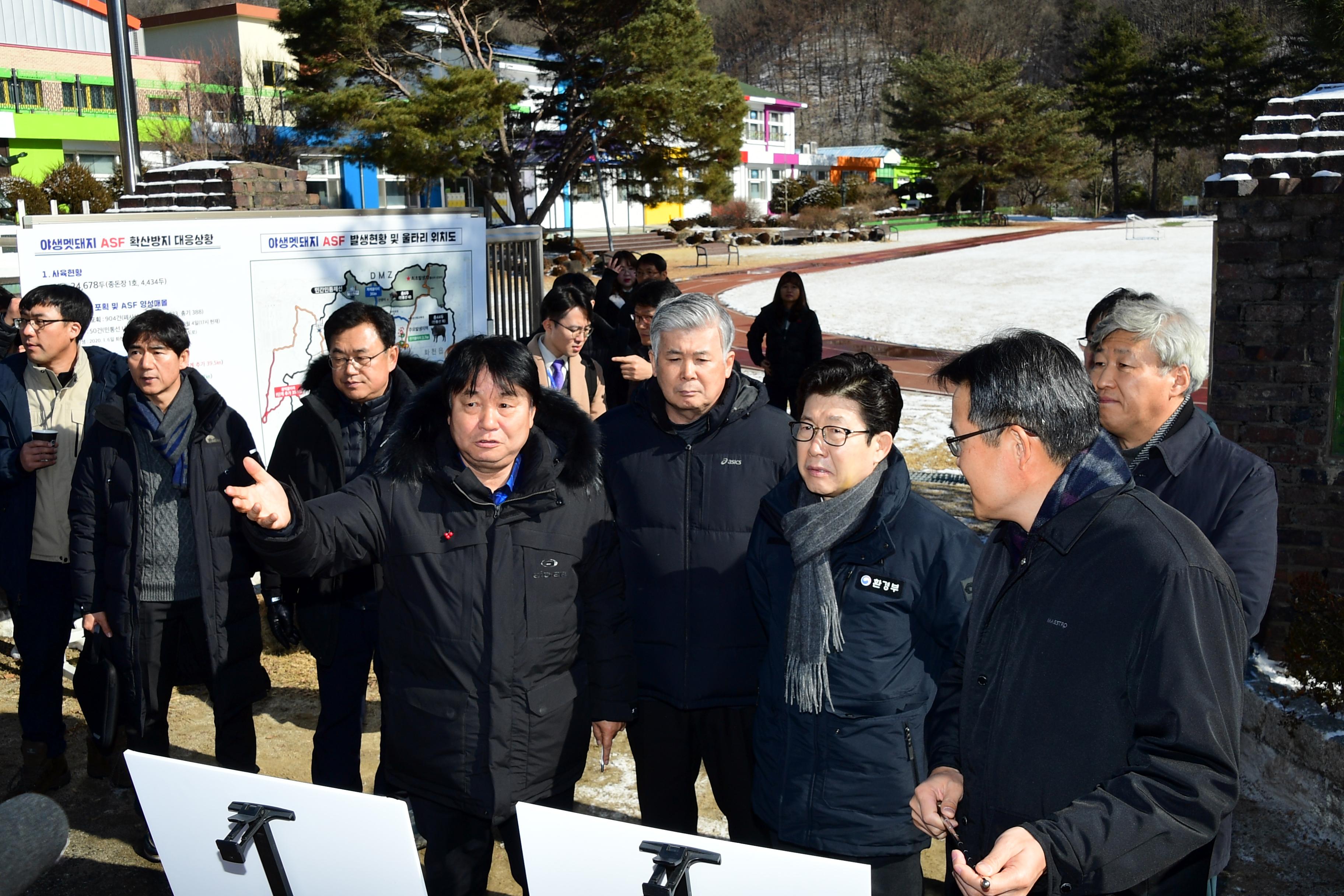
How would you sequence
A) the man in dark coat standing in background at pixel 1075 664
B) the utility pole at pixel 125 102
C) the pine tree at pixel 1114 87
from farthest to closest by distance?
the pine tree at pixel 1114 87 < the utility pole at pixel 125 102 < the man in dark coat standing in background at pixel 1075 664

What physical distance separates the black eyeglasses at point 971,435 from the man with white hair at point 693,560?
105 centimetres

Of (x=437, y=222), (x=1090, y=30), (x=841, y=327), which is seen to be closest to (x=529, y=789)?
(x=437, y=222)

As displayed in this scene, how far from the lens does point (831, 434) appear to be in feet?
9.05

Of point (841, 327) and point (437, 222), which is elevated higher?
point (437, 222)

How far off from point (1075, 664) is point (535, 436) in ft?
5.11

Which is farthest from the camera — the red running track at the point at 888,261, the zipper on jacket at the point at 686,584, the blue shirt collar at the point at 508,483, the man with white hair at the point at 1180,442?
the red running track at the point at 888,261

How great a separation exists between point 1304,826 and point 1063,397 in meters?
2.93

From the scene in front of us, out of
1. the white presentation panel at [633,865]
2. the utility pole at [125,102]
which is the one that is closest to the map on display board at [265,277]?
the utility pole at [125,102]

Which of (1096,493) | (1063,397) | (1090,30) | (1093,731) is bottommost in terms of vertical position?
(1093,731)

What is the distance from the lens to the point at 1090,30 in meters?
97.7

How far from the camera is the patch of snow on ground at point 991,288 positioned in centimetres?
2044

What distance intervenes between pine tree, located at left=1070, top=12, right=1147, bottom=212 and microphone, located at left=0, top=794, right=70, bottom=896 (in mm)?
70328

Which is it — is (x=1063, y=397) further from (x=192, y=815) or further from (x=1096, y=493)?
(x=192, y=815)

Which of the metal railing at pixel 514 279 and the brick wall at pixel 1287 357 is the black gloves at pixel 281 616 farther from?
the brick wall at pixel 1287 357
